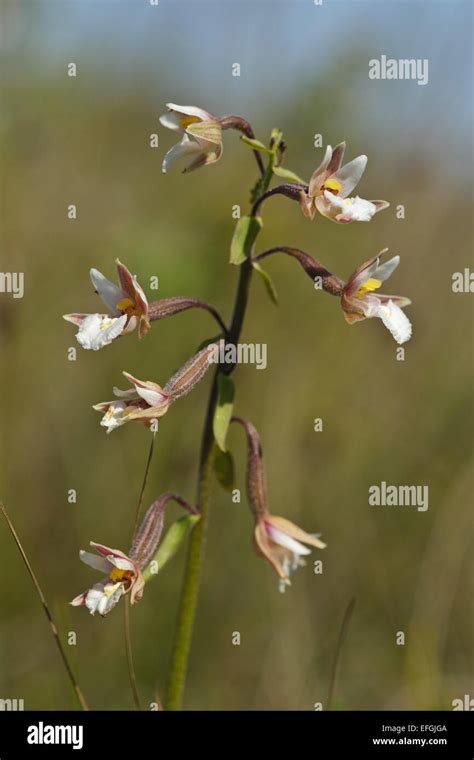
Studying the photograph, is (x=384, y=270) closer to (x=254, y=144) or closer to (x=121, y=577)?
(x=254, y=144)

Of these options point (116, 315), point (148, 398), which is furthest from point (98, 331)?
point (148, 398)

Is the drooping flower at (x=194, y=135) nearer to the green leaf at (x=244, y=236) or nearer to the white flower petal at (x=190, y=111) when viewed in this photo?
the white flower petal at (x=190, y=111)

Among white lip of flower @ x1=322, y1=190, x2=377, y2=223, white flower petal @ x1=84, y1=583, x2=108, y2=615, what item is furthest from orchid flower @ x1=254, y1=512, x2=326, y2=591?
white lip of flower @ x1=322, y1=190, x2=377, y2=223

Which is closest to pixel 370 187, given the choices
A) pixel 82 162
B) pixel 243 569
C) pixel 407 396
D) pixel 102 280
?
pixel 407 396

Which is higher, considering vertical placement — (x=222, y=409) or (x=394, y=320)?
(x=394, y=320)

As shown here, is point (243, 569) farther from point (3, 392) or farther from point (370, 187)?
point (370, 187)

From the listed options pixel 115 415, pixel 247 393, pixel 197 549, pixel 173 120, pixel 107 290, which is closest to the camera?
pixel 115 415

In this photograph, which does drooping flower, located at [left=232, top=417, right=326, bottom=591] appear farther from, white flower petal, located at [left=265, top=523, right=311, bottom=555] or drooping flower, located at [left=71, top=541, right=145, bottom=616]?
drooping flower, located at [left=71, top=541, right=145, bottom=616]
